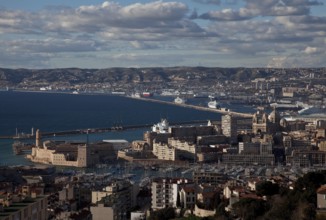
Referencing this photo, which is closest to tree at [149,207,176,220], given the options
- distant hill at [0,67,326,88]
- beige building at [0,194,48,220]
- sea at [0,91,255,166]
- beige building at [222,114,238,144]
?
beige building at [0,194,48,220]

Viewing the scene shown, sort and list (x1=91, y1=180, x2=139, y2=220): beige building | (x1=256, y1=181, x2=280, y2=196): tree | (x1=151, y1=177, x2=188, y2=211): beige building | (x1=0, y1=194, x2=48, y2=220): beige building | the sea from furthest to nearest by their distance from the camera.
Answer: the sea
(x1=151, y1=177, x2=188, y2=211): beige building
(x1=91, y1=180, x2=139, y2=220): beige building
(x1=256, y1=181, x2=280, y2=196): tree
(x1=0, y1=194, x2=48, y2=220): beige building

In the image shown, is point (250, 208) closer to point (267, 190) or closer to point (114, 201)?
point (267, 190)

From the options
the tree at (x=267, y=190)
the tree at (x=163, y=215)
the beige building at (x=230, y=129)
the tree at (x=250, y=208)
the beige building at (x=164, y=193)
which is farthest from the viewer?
the beige building at (x=230, y=129)

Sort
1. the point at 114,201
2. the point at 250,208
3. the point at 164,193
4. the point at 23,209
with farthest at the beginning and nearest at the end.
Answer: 1. the point at 164,193
2. the point at 114,201
3. the point at 250,208
4. the point at 23,209

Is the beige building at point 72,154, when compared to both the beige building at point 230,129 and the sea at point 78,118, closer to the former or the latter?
the sea at point 78,118

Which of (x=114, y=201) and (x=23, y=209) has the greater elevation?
(x=23, y=209)

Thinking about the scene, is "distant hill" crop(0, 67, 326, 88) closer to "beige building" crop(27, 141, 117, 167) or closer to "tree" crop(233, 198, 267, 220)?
"beige building" crop(27, 141, 117, 167)

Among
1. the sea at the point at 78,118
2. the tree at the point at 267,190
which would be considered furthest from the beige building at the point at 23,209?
the sea at the point at 78,118

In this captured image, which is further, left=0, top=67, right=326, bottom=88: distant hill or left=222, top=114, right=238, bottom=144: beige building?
left=0, top=67, right=326, bottom=88: distant hill

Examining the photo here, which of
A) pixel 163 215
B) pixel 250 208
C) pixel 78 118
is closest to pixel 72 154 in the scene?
pixel 163 215

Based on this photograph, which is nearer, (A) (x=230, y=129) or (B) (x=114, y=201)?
(B) (x=114, y=201)

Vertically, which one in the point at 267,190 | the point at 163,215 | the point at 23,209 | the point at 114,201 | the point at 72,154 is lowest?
the point at 72,154
